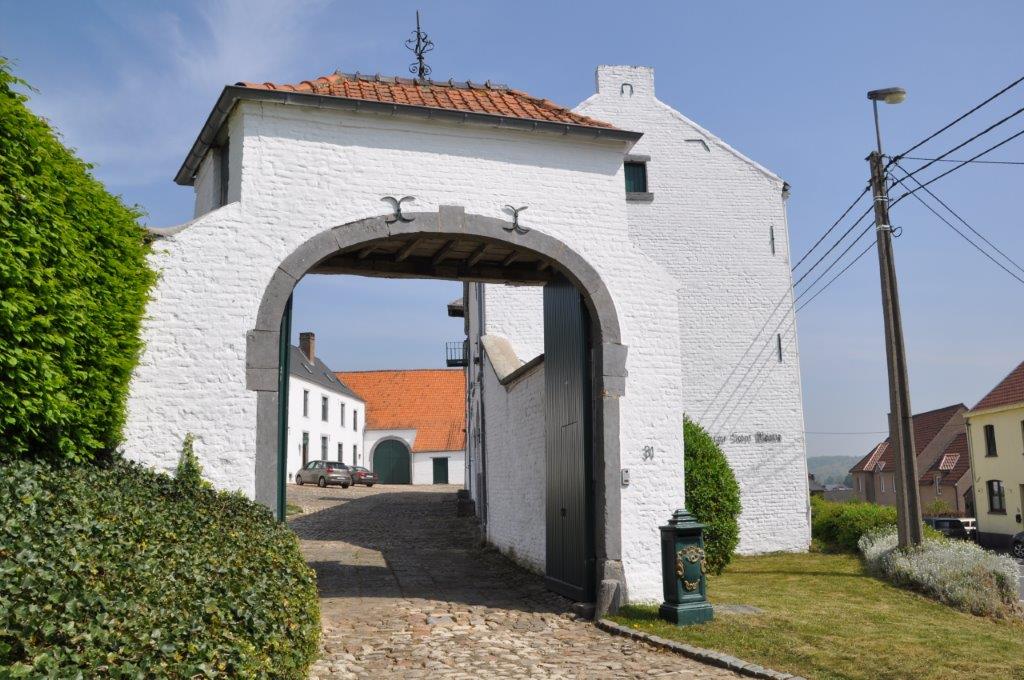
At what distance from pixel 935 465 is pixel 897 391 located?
2888 centimetres

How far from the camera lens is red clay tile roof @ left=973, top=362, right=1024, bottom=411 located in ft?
90.9

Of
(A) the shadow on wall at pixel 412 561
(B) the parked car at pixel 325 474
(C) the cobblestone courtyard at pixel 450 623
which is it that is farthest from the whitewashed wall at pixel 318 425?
(C) the cobblestone courtyard at pixel 450 623

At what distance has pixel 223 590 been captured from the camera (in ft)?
15.7

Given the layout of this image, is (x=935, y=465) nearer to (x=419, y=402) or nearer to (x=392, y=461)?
(x=419, y=402)

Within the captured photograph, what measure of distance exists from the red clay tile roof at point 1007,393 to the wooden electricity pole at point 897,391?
709 inches

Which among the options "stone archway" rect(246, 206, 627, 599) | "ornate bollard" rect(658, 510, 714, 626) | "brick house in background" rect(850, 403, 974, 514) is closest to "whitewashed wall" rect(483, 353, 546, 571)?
"stone archway" rect(246, 206, 627, 599)

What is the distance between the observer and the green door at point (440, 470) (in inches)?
1694

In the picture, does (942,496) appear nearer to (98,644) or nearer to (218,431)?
(218,431)

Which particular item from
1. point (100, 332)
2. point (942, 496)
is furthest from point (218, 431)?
point (942, 496)

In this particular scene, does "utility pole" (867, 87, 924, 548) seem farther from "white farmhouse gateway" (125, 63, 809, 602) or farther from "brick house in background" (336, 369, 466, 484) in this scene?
"brick house in background" (336, 369, 466, 484)

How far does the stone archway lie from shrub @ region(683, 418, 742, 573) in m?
3.25

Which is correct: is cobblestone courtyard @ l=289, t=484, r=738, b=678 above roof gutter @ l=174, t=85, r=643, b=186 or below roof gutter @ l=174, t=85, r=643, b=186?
below

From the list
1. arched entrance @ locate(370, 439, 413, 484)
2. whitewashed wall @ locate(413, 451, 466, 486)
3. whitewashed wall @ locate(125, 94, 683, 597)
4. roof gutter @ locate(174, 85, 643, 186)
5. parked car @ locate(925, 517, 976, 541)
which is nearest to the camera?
whitewashed wall @ locate(125, 94, 683, 597)

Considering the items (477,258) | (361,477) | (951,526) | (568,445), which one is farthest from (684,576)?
(361,477)
